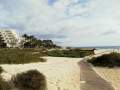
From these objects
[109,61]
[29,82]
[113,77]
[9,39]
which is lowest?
[113,77]

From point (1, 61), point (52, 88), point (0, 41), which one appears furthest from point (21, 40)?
point (52, 88)

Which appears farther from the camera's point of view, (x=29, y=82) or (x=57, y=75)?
(x=57, y=75)

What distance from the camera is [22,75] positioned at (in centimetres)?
905

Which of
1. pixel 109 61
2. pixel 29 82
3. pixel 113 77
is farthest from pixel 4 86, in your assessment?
pixel 109 61

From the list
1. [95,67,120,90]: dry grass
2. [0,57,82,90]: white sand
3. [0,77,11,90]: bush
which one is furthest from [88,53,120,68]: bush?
[0,77,11,90]: bush

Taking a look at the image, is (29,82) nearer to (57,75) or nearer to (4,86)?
(4,86)

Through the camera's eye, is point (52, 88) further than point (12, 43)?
No

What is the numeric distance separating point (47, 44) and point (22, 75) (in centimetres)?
12458

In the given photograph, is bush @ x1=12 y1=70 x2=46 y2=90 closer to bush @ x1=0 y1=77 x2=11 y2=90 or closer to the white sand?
bush @ x1=0 y1=77 x2=11 y2=90

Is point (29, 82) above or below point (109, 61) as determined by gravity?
above

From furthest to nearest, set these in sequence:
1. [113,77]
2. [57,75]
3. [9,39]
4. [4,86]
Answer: [9,39]
[113,77]
[57,75]
[4,86]

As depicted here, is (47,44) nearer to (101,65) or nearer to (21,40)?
(21,40)

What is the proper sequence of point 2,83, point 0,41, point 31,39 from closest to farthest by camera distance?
1. point 2,83
2. point 0,41
3. point 31,39

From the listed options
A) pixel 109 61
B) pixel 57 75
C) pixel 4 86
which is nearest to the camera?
pixel 4 86
